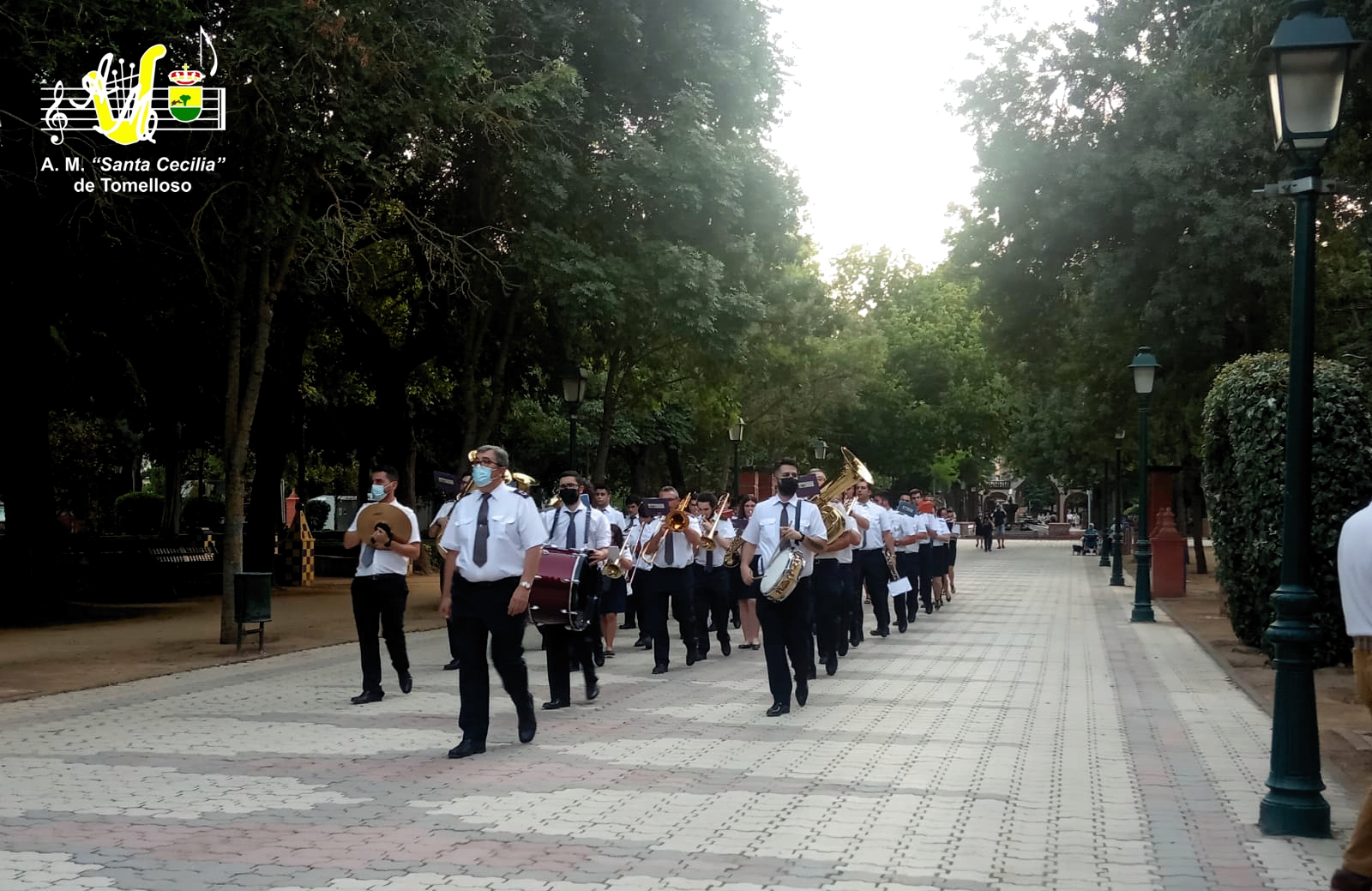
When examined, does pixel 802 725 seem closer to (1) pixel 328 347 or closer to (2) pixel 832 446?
(1) pixel 328 347

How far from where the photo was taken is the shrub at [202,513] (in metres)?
52.5

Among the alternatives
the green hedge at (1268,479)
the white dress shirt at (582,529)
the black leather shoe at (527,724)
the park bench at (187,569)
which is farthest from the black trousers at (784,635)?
the park bench at (187,569)

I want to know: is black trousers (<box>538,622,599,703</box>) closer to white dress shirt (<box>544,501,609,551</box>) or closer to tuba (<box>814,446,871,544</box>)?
white dress shirt (<box>544,501,609,551</box>)

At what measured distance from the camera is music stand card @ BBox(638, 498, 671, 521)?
17016 millimetres

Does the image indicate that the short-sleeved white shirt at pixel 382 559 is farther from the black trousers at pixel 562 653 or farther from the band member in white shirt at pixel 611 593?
the band member in white shirt at pixel 611 593

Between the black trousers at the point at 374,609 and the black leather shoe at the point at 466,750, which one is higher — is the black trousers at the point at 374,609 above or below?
above

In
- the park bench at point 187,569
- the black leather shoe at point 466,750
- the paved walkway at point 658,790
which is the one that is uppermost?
the park bench at point 187,569

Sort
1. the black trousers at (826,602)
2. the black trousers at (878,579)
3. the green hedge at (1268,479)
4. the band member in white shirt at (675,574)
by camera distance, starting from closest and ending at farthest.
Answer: the black trousers at (826,602)
the green hedge at (1268,479)
the band member in white shirt at (675,574)
the black trousers at (878,579)

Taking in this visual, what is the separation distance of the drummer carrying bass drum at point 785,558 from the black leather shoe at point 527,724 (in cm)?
221

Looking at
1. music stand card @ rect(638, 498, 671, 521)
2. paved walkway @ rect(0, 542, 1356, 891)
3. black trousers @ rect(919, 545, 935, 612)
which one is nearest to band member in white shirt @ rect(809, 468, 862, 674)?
paved walkway @ rect(0, 542, 1356, 891)

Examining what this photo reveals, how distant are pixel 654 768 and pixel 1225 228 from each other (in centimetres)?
1919

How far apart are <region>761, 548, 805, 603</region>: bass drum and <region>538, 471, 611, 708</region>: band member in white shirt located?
1.49 meters

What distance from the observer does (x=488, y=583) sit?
33.5 ft

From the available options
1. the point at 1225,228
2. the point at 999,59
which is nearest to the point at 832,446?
the point at 999,59
